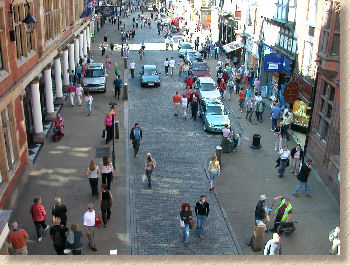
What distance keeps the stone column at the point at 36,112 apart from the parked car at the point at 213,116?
334 inches

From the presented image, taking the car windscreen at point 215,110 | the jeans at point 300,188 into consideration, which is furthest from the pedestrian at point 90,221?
the car windscreen at point 215,110

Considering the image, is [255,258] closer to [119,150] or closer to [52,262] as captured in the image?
[52,262]

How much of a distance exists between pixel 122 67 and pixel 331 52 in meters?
26.6

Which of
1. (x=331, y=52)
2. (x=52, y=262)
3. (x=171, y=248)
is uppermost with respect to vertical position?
(x=331, y=52)

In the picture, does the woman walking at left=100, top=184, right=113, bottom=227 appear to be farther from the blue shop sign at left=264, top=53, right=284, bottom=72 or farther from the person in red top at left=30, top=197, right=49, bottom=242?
the blue shop sign at left=264, top=53, right=284, bottom=72

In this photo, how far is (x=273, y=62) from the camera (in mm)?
25641

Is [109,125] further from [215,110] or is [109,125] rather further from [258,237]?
[258,237]

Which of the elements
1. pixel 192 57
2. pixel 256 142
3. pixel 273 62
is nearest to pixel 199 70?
pixel 192 57

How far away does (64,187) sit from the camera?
14.6m

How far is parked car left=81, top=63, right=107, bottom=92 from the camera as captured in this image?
28.1m

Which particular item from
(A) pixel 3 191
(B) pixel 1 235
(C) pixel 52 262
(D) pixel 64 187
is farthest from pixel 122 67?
(C) pixel 52 262

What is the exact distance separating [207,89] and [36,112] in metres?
12.3

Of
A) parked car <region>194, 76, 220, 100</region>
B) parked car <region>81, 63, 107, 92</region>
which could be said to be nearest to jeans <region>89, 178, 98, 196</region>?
parked car <region>194, 76, 220, 100</region>

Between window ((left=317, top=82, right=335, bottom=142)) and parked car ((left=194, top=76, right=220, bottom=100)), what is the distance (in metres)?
9.50
